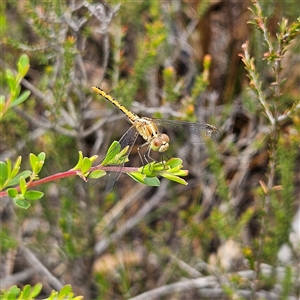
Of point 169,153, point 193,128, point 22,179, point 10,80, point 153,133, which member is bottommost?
point 169,153

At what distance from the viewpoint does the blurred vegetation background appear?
7.43 ft

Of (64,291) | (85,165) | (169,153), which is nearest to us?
(85,165)

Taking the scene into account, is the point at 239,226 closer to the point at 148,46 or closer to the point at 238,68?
the point at 148,46

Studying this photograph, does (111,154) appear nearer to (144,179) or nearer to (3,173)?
(144,179)

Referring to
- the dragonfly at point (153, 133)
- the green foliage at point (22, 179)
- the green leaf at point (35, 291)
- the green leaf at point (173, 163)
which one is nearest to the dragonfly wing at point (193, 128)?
the dragonfly at point (153, 133)

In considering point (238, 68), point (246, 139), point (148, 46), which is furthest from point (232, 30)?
point (148, 46)

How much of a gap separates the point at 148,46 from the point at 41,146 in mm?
1123

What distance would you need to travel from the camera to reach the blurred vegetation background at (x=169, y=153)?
227 centimetres

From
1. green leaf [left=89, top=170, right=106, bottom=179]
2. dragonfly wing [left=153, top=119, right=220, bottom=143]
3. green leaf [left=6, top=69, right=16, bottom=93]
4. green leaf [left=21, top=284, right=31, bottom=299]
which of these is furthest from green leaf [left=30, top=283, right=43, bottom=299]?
dragonfly wing [left=153, top=119, right=220, bottom=143]

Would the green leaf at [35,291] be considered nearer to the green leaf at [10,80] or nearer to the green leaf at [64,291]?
the green leaf at [64,291]

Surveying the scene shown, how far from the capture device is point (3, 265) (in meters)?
3.20

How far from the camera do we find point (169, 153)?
10.0 feet

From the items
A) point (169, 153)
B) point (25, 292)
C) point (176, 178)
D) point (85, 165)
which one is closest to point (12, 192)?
point (85, 165)

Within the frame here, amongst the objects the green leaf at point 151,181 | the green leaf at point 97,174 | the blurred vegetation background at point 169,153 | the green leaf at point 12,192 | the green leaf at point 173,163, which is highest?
the green leaf at point 173,163
